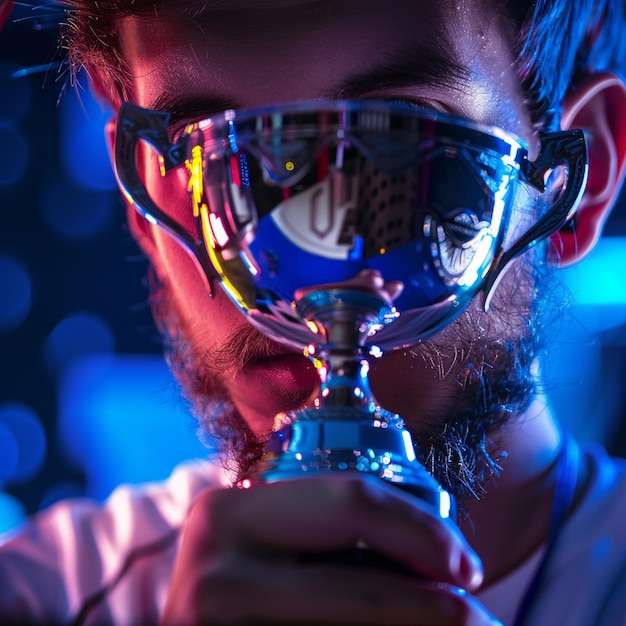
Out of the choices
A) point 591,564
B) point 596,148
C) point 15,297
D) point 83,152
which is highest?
point 83,152

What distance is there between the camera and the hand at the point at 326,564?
1.23 feet

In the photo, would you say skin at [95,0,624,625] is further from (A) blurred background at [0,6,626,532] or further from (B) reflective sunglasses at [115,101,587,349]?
(A) blurred background at [0,6,626,532]

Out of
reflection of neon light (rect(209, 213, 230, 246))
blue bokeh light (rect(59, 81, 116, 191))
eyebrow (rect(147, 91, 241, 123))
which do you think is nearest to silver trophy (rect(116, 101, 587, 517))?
reflection of neon light (rect(209, 213, 230, 246))

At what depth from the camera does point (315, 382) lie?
28.9 inches

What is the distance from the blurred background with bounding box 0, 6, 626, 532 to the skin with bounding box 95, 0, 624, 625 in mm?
1292

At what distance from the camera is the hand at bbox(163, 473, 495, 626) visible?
1.23ft

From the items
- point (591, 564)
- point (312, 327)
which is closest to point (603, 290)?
point (591, 564)

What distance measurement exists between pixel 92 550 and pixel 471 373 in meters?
0.70

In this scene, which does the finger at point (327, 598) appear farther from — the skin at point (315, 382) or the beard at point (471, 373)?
the beard at point (471, 373)

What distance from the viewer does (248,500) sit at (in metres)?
0.41

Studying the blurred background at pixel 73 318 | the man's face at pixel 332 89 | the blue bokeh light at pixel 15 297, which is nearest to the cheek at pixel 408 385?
the man's face at pixel 332 89

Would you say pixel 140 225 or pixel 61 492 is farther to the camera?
pixel 61 492

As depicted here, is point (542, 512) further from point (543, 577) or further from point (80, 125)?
point (80, 125)

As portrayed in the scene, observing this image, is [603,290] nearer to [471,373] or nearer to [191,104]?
[471,373]
